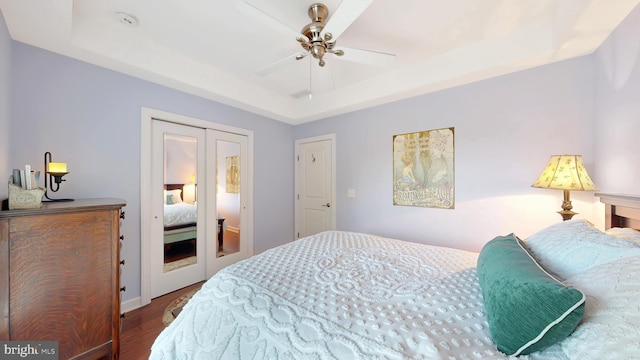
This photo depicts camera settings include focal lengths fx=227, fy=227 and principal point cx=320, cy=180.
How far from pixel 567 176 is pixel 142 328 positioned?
11.8ft

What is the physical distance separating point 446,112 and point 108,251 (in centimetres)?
327

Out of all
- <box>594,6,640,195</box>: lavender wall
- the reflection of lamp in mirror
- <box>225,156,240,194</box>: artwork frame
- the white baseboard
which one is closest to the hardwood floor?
the white baseboard

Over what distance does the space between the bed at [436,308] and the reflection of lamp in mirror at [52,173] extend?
1.53 metres

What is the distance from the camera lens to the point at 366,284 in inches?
42.7

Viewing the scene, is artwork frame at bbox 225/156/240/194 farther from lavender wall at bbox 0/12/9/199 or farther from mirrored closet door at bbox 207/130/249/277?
lavender wall at bbox 0/12/9/199

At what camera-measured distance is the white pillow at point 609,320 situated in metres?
0.51

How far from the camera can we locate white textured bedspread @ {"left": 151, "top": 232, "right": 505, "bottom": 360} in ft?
2.29

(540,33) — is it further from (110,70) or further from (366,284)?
(110,70)

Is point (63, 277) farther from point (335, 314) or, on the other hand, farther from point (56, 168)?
point (335, 314)

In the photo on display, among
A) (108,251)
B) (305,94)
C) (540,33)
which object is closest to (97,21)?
(108,251)

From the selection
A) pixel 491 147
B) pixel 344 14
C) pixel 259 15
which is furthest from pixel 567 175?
pixel 259 15

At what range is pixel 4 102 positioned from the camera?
1487mm

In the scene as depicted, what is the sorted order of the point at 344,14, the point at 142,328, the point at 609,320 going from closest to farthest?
the point at 609,320 < the point at 344,14 < the point at 142,328

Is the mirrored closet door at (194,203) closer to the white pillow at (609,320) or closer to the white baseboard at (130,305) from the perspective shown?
the white baseboard at (130,305)
